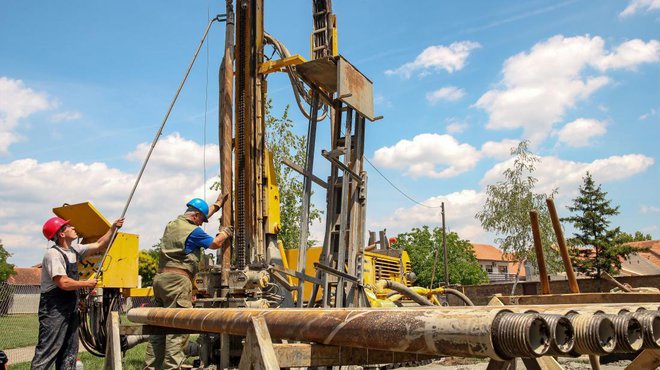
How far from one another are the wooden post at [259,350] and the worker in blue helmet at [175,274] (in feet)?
10.6

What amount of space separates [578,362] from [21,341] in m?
12.2

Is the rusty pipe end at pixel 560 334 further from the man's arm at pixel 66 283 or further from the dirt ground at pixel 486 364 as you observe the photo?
the dirt ground at pixel 486 364

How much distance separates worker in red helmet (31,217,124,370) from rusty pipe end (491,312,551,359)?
13.4ft

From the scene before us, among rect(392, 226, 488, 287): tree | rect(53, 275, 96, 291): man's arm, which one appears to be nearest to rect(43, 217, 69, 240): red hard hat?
rect(53, 275, 96, 291): man's arm

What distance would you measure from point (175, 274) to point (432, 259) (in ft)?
149

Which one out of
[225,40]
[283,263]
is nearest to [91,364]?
[283,263]

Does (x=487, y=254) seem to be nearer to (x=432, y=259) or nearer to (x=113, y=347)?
(x=432, y=259)

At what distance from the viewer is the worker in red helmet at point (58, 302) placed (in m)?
4.97

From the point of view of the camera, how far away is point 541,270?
17.6ft

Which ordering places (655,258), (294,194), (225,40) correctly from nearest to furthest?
(225,40) < (294,194) < (655,258)

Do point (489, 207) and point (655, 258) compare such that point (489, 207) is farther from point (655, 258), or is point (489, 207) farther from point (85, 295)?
point (655, 258)

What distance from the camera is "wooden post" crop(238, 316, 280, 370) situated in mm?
2627

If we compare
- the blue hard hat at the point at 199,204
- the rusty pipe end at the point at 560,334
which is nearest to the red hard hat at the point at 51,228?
the blue hard hat at the point at 199,204

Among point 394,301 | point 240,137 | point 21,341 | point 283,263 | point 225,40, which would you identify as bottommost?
point 21,341
